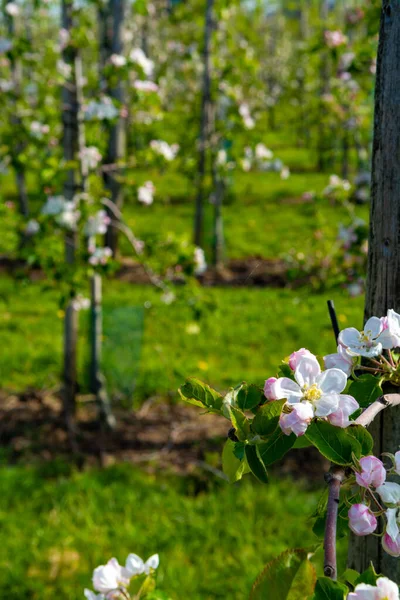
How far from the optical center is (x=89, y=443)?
4148 mm

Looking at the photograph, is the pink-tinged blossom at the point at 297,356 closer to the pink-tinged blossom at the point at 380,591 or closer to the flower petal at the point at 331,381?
the flower petal at the point at 331,381

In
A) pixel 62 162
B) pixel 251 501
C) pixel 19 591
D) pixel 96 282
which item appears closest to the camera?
pixel 19 591

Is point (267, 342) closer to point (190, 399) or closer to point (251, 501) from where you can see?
point (251, 501)

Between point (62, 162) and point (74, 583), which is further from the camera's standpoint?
point (62, 162)

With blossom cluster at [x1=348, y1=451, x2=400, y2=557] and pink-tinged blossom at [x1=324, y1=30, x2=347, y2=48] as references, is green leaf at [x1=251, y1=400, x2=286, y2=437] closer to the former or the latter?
blossom cluster at [x1=348, y1=451, x2=400, y2=557]

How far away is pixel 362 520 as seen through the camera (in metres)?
0.76

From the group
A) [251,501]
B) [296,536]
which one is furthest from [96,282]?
[296,536]

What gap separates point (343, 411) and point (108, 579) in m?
0.49

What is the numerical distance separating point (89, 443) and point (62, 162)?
1.75 m

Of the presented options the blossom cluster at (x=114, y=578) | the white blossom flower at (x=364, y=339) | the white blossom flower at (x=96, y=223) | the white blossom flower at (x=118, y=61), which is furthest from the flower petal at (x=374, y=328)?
the white blossom flower at (x=118, y=61)

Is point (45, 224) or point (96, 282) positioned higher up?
point (45, 224)

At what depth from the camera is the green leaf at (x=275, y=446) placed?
31.5 inches

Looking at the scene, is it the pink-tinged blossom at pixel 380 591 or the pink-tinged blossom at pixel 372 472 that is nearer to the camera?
the pink-tinged blossom at pixel 380 591

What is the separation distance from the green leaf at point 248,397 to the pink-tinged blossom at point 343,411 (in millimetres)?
98
